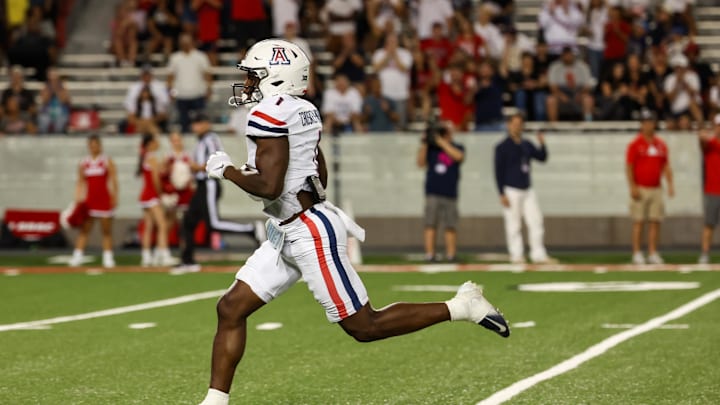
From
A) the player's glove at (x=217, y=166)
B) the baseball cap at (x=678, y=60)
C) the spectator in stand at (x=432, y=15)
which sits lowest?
the baseball cap at (x=678, y=60)

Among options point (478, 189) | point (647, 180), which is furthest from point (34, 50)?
point (647, 180)

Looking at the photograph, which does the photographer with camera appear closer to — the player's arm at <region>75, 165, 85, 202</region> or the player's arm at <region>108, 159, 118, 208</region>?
the player's arm at <region>108, 159, 118, 208</region>

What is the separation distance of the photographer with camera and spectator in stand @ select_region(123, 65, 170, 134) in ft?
17.1

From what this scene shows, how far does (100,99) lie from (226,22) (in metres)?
2.56

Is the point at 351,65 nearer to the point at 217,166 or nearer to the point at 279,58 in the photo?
the point at 279,58

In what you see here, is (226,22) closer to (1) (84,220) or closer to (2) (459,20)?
(2) (459,20)

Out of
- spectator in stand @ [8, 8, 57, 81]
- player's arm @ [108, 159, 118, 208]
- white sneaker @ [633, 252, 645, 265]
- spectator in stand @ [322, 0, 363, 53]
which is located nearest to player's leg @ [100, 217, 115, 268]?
player's arm @ [108, 159, 118, 208]

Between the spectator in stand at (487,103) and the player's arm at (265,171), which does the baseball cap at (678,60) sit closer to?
the spectator in stand at (487,103)

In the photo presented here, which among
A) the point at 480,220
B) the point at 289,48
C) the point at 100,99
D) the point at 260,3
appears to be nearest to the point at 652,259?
the point at 480,220

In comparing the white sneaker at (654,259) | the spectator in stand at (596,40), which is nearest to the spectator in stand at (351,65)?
the spectator in stand at (596,40)

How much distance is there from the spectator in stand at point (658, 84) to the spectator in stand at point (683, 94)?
0.27 feet

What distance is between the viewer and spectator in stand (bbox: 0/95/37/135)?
78.8 feet

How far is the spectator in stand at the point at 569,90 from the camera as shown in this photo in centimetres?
2300

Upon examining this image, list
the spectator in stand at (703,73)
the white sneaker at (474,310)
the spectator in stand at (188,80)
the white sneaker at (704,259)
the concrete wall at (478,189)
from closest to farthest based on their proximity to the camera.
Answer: the white sneaker at (474,310) < the white sneaker at (704,259) < the concrete wall at (478,189) < the spectator in stand at (703,73) < the spectator in stand at (188,80)
